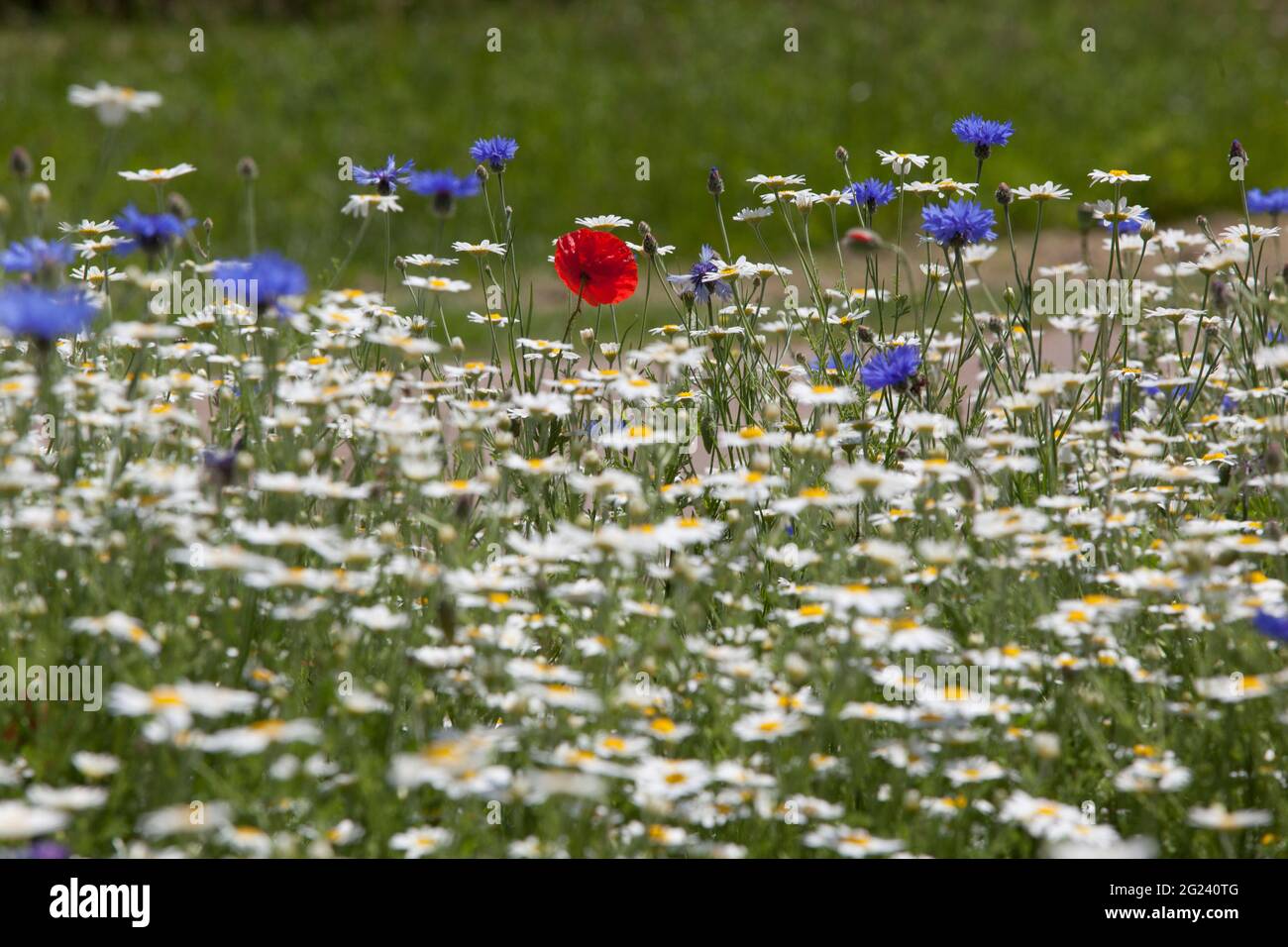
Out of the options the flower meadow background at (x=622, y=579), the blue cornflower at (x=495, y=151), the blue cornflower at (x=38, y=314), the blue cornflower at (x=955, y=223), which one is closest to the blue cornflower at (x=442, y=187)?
the flower meadow background at (x=622, y=579)

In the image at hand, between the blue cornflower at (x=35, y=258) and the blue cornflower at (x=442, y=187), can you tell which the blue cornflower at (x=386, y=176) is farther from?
the blue cornflower at (x=35, y=258)

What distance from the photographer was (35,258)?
247 centimetres

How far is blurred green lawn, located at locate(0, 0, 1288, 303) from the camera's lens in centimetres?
1041

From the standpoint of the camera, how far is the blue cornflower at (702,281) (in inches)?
136

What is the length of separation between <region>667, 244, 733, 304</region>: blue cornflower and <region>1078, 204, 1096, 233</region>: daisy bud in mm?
840

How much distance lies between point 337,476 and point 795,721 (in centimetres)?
113

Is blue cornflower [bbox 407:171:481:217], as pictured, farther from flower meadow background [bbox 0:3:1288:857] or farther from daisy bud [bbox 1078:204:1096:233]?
daisy bud [bbox 1078:204:1096:233]

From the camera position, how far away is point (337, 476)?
9.18 feet

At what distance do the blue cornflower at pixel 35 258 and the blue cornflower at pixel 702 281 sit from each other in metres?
1.44

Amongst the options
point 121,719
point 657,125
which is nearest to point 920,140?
point 657,125

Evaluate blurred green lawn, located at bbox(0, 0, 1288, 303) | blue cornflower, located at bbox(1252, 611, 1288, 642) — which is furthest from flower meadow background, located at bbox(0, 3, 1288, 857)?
blurred green lawn, located at bbox(0, 0, 1288, 303)

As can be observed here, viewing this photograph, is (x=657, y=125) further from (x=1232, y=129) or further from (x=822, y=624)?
(x=822, y=624)

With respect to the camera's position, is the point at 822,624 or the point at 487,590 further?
the point at 822,624
